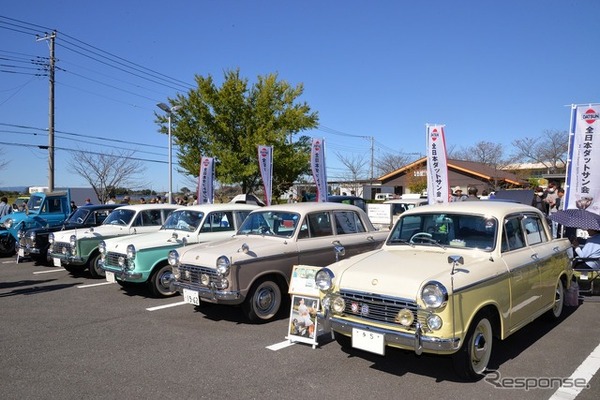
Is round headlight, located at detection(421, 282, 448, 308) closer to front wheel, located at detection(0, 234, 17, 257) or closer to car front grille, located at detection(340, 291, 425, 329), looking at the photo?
car front grille, located at detection(340, 291, 425, 329)

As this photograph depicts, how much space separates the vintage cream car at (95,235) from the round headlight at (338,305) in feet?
19.4

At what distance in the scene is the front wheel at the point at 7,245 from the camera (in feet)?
41.8

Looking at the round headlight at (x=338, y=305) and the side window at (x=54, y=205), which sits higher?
the side window at (x=54, y=205)

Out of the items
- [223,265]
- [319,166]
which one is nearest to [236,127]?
[319,166]

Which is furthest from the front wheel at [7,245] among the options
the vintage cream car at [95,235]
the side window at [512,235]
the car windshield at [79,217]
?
the side window at [512,235]

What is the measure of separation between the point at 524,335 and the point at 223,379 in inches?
146

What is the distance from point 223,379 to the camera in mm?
4188

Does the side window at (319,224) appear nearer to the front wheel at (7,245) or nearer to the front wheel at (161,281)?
the front wheel at (161,281)

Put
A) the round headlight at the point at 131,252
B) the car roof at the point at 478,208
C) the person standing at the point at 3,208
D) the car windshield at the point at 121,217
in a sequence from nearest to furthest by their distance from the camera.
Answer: the car roof at the point at 478,208 → the round headlight at the point at 131,252 → the car windshield at the point at 121,217 → the person standing at the point at 3,208

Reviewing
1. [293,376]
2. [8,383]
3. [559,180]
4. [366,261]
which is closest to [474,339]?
[366,261]

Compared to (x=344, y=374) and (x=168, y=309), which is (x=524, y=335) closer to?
(x=344, y=374)

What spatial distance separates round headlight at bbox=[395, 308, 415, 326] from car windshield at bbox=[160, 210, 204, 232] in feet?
16.5

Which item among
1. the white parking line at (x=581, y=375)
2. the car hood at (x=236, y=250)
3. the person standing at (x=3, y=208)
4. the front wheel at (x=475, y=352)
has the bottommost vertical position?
the white parking line at (x=581, y=375)

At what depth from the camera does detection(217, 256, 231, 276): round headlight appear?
5676 mm
